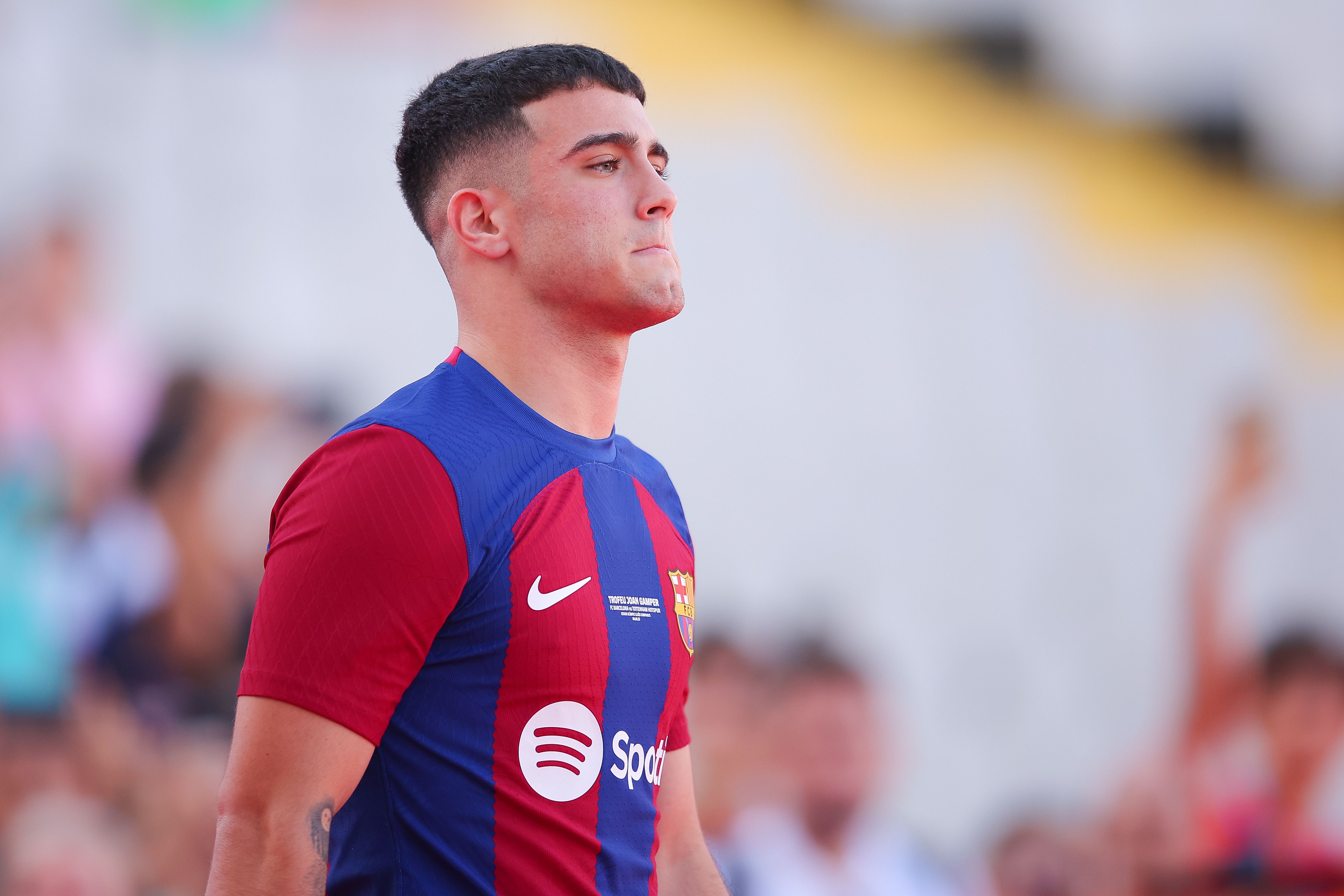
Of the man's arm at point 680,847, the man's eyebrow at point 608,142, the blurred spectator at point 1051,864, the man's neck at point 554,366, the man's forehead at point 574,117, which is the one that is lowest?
the blurred spectator at point 1051,864

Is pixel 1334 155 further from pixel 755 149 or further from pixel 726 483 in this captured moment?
pixel 726 483

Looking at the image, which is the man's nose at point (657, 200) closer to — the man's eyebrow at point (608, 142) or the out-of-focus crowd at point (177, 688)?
the man's eyebrow at point (608, 142)

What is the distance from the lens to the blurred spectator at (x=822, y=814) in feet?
18.6

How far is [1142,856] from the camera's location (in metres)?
7.11

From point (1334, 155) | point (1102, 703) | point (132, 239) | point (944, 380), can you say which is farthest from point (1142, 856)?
point (132, 239)

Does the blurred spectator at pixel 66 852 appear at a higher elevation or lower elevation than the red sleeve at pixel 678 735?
lower

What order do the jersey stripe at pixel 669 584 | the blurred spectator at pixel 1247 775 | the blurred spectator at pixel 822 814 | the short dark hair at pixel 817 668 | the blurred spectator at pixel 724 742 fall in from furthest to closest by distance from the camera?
the blurred spectator at pixel 1247 775, the short dark hair at pixel 817 668, the blurred spectator at pixel 724 742, the blurred spectator at pixel 822 814, the jersey stripe at pixel 669 584

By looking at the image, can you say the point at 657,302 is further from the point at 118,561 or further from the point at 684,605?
the point at 118,561

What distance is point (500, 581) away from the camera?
1.71 m

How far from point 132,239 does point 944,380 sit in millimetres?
4615

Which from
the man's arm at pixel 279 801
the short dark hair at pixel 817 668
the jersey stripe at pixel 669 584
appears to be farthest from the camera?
the short dark hair at pixel 817 668

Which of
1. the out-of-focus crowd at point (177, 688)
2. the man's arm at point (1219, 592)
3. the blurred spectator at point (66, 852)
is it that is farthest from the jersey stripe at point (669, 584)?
the man's arm at point (1219, 592)

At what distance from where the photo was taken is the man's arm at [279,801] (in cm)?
156

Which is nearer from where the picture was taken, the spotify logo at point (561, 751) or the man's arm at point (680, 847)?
the spotify logo at point (561, 751)
